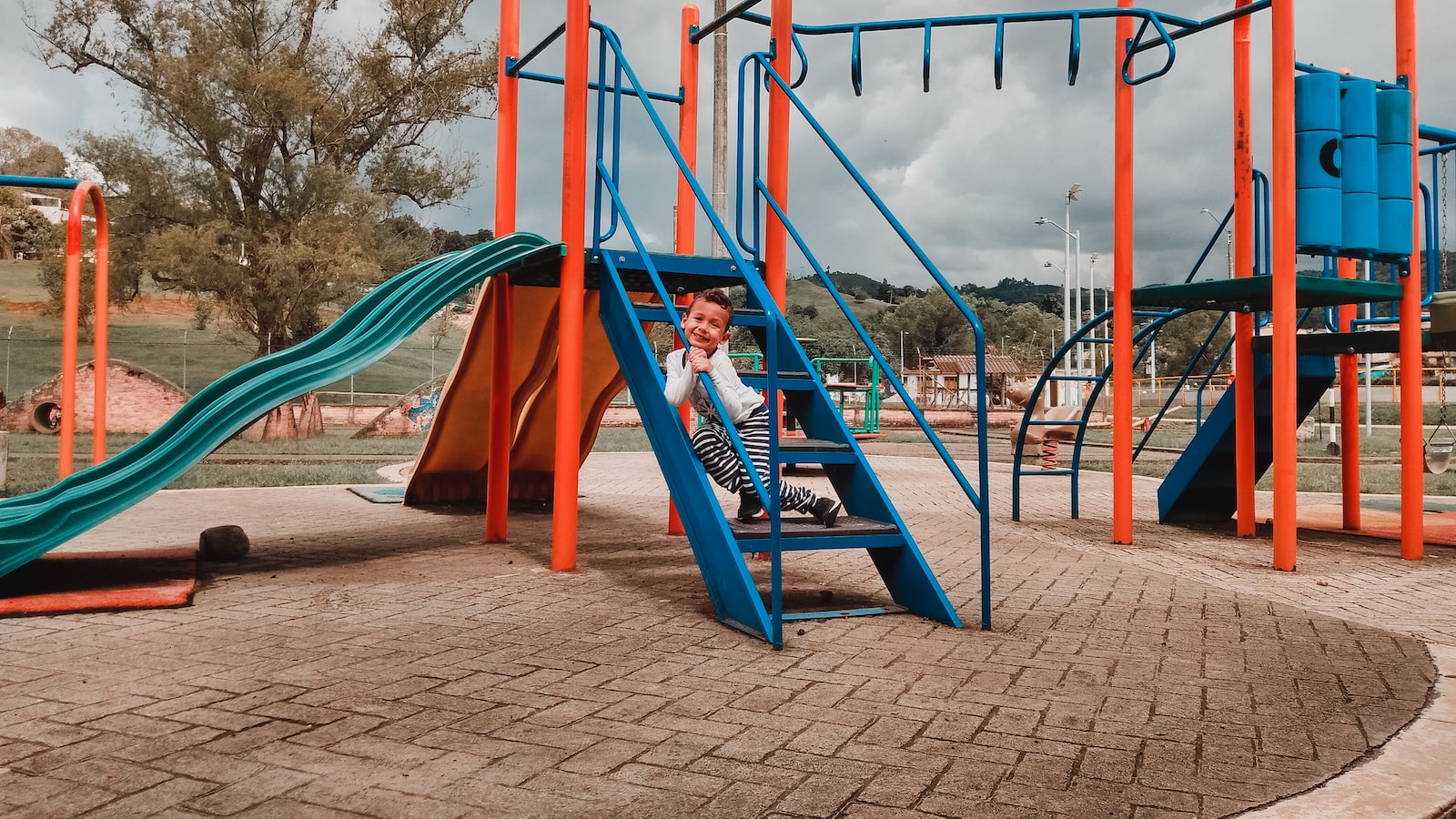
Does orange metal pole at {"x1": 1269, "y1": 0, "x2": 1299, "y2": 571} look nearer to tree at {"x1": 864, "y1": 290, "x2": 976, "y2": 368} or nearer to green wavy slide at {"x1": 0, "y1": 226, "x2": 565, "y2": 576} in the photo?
green wavy slide at {"x1": 0, "y1": 226, "x2": 565, "y2": 576}

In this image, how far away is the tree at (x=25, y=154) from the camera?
7012cm

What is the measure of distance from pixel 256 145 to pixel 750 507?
23.5 metres

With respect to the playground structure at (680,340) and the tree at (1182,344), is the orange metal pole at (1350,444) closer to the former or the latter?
the playground structure at (680,340)

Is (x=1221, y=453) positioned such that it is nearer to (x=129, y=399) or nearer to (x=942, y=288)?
(x=942, y=288)

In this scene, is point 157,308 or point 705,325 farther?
point 157,308

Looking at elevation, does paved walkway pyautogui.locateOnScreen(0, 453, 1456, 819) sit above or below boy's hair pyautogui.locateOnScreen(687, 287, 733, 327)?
below

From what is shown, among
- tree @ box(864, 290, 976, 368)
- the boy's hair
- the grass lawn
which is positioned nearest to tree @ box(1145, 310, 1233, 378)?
tree @ box(864, 290, 976, 368)

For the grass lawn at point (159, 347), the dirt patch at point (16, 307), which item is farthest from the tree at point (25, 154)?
the dirt patch at point (16, 307)

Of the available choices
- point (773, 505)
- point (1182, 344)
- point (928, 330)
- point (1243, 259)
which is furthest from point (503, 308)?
point (928, 330)

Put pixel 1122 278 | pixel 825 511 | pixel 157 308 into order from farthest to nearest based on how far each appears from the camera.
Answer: pixel 157 308 → pixel 1122 278 → pixel 825 511

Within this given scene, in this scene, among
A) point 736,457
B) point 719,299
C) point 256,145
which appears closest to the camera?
point 736,457

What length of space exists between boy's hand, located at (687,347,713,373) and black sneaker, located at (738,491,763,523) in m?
0.68

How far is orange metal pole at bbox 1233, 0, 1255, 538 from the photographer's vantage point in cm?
779

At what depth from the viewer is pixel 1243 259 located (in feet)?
27.2
